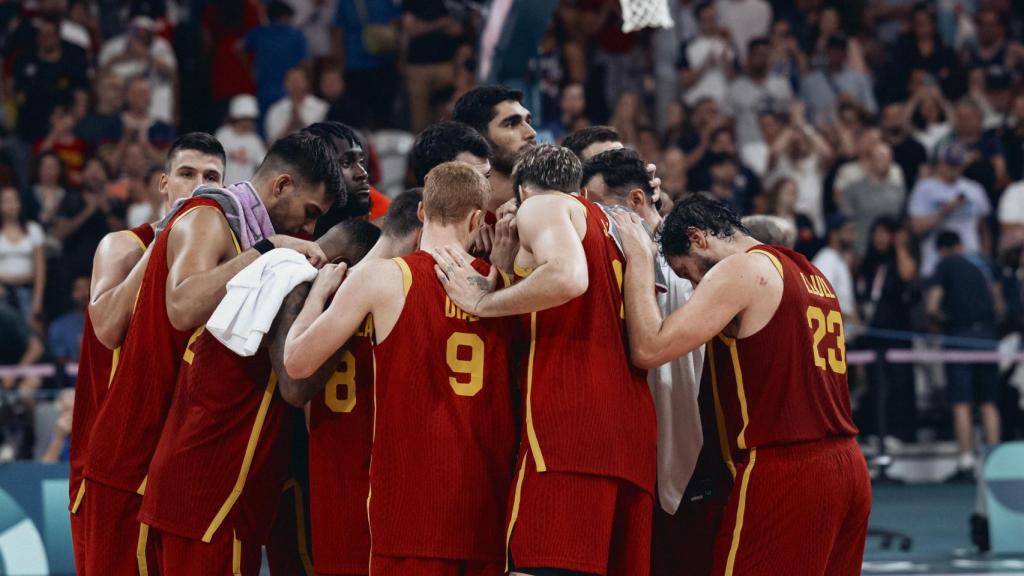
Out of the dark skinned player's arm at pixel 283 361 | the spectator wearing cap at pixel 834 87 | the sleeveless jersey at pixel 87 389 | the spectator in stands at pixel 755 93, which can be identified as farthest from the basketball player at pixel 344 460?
the spectator wearing cap at pixel 834 87

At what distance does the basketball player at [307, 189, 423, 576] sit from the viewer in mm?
6090

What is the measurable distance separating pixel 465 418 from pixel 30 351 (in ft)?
27.6

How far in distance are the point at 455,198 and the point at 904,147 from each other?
41.1 ft

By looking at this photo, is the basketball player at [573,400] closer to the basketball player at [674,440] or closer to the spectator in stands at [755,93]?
the basketball player at [674,440]

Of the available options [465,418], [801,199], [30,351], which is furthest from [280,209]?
[801,199]

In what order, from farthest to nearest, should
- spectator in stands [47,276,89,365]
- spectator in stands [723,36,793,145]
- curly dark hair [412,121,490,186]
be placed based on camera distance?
spectator in stands [723,36,793,145] → spectator in stands [47,276,89,365] → curly dark hair [412,121,490,186]

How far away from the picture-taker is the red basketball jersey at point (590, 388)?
18.6ft

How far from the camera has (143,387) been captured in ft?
20.4

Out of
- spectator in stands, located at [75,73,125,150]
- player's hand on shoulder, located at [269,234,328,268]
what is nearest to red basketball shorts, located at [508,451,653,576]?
player's hand on shoulder, located at [269,234,328,268]

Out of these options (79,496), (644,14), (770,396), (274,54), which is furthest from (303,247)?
(274,54)

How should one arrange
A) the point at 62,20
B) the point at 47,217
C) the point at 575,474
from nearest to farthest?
the point at 575,474
the point at 47,217
the point at 62,20

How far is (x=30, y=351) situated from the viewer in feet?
42.8

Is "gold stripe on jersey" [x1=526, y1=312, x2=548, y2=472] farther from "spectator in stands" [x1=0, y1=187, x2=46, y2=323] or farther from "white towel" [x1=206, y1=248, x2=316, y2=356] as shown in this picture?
"spectator in stands" [x1=0, y1=187, x2=46, y2=323]

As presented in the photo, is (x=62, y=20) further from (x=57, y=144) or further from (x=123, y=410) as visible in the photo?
(x=123, y=410)
